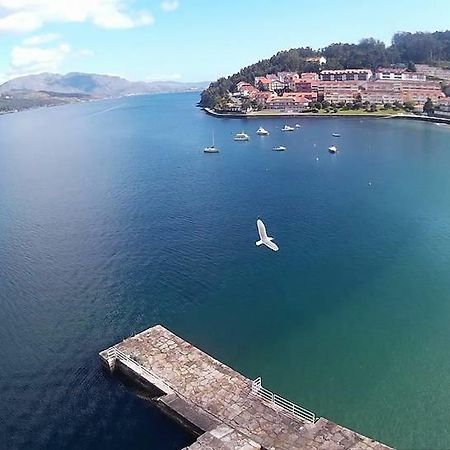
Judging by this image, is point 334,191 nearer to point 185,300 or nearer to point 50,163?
point 185,300

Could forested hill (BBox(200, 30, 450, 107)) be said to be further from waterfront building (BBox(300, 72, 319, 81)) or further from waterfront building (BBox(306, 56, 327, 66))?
waterfront building (BBox(300, 72, 319, 81))

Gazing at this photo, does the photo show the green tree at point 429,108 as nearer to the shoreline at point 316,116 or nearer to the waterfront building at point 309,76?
the shoreline at point 316,116

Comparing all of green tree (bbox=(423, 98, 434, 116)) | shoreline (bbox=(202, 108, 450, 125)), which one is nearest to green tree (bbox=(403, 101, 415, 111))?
shoreline (bbox=(202, 108, 450, 125))

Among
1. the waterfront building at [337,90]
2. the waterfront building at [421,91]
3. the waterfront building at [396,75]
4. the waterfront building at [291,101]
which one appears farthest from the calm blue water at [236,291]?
the waterfront building at [396,75]

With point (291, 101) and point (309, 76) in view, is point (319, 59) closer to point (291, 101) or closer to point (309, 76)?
point (309, 76)

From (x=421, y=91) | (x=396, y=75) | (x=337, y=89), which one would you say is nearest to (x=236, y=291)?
(x=421, y=91)

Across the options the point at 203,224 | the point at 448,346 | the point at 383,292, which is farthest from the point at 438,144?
the point at 448,346
